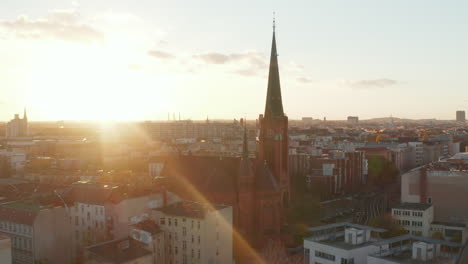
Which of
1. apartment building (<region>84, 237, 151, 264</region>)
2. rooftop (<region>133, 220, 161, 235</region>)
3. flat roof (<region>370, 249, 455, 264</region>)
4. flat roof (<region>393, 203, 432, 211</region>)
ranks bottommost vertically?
flat roof (<region>393, 203, 432, 211</region>)

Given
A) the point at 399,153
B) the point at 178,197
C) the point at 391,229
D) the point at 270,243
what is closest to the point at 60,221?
the point at 178,197

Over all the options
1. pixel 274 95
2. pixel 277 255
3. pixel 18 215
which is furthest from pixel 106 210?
pixel 274 95

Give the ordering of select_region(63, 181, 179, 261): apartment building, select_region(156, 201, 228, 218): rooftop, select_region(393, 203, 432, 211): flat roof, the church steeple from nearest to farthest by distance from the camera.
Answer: select_region(156, 201, 228, 218): rooftop
select_region(63, 181, 179, 261): apartment building
the church steeple
select_region(393, 203, 432, 211): flat roof

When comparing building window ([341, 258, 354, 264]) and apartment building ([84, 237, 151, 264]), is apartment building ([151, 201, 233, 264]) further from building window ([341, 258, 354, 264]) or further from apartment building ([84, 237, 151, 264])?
building window ([341, 258, 354, 264])

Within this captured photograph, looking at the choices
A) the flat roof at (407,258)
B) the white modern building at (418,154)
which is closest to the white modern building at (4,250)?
the flat roof at (407,258)

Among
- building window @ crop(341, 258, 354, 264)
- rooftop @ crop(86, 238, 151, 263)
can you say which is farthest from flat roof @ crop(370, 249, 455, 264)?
rooftop @ crop(86, 238, 151, 263)

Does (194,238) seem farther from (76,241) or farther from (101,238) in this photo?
(76,241)
